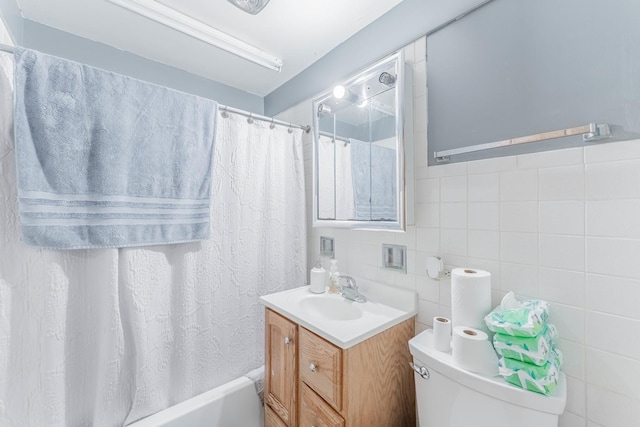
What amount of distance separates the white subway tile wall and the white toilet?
0.14 metres

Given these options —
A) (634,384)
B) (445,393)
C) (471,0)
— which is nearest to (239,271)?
(445,393)

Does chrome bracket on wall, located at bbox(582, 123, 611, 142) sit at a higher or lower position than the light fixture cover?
lower

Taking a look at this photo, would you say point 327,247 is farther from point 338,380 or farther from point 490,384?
point 490,384

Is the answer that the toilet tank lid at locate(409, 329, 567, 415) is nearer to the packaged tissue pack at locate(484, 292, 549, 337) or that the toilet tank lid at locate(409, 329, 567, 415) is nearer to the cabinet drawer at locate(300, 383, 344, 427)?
the packaged tissue pack at locate(484, 292, 549, 337)

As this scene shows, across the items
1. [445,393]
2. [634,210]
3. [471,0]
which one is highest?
[471,0]

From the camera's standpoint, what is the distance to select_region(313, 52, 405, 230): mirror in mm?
1123

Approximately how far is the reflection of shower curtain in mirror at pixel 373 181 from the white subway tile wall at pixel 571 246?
19 cm

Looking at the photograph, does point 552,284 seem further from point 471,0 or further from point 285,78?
point 285,78

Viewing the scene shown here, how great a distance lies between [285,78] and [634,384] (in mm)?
2171

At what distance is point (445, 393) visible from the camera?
80 centimetres

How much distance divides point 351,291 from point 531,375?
2.42 feet

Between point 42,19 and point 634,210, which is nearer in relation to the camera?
point 634,210

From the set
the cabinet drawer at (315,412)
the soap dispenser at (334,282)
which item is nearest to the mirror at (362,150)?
the soap dispenser at (334,282)

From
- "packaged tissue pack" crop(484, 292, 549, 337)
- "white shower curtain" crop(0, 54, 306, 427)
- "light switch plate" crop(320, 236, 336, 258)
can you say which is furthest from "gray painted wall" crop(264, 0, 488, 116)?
"packaged tissue pack" crop(484, 292, 549, 337)
